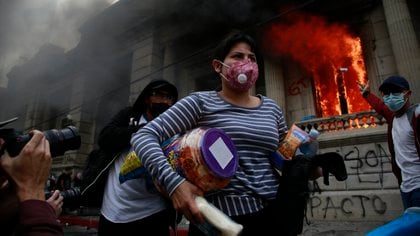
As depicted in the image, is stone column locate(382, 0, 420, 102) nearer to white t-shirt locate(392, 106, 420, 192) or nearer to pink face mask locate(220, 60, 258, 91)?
white t-shirt locate(392, 106, 420, 192)

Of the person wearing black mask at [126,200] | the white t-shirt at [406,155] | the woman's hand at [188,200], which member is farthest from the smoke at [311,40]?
the woman's hand at [188,200]

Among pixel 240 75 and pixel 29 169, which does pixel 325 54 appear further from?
pixel 29 169

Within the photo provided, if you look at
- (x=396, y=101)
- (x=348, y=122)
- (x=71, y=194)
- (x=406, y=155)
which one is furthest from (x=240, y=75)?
(x=348, y=122)

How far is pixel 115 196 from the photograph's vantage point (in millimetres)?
1971

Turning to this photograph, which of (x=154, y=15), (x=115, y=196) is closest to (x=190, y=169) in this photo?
(x=115, y=196)

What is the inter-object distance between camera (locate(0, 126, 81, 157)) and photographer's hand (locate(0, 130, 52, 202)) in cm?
2

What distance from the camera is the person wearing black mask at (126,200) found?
1.89m

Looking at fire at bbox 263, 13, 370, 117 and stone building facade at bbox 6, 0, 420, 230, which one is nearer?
stone building facade at bbox 6, 0, 420, 230

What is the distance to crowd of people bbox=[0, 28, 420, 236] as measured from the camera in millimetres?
856

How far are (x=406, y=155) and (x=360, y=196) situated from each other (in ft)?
10.6

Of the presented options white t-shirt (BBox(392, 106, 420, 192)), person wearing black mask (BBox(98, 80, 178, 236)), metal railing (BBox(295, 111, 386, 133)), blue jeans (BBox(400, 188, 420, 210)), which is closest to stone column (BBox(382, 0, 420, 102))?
metal railing (BBox(295, 111, 386, 133))

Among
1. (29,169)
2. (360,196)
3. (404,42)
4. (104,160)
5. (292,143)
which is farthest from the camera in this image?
(404,42)

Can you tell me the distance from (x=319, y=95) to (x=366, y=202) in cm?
380

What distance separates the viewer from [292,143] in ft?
4.75
